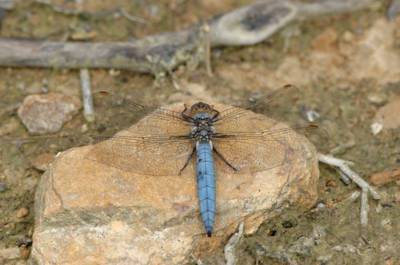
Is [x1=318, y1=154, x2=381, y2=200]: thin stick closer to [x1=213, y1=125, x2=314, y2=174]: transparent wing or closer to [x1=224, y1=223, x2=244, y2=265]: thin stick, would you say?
[x1=213, y1=125, x2=314, y2=174]: transparent wing

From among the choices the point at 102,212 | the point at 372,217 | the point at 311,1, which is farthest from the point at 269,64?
the point at 102,212

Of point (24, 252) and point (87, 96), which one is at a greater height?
point (87, 96)

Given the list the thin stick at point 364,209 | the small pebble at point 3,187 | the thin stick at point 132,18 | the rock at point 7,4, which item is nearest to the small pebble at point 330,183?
the thin stick at point 364,209

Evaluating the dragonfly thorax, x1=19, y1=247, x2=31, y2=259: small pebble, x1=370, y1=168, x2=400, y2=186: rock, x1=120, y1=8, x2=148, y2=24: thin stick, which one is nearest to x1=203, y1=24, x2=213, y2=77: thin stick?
x1=120, y1=8, x2=148, y2=24: thin stick

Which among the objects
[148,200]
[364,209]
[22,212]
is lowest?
[364,209]

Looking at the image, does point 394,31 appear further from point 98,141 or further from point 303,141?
point 98,141

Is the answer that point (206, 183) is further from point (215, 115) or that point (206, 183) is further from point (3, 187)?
point (3, 187)

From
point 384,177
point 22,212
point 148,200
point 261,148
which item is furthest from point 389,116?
point 22,212
